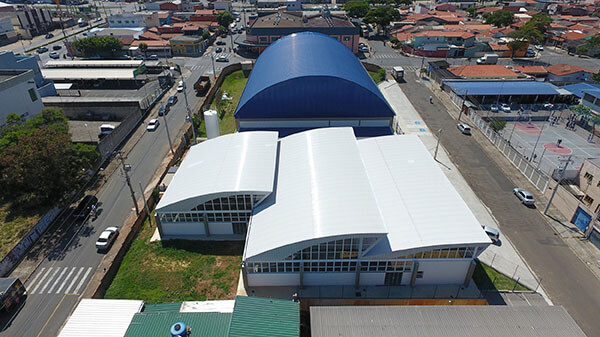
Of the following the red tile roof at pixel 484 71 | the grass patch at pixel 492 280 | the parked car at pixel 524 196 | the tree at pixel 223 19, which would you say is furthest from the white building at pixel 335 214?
the tree at pixel 223 19

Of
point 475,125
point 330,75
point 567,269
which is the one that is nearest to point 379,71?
point 475,125

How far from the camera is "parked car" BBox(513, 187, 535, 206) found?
4100 cm

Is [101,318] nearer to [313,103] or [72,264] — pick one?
[72,264]

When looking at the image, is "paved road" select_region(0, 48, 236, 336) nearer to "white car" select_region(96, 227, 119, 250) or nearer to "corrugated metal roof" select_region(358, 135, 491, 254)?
"white car" select_region(96, 227, 119, 250)

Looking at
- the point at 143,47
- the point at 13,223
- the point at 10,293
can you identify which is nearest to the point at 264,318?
the point at 10,293

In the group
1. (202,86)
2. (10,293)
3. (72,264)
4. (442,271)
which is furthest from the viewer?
(202,86)

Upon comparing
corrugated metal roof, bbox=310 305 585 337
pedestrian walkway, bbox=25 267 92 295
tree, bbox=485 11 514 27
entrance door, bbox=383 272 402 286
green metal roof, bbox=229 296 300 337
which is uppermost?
tree, bbox=485 11 514 27

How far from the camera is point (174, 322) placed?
77.4 ft

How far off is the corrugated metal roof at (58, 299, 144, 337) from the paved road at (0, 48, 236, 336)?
5.23m

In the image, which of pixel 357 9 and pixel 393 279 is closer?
pixel 393 279

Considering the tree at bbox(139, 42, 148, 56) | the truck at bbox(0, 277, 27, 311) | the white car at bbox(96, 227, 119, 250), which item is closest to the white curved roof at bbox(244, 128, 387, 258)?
the white car at bbox(96, 227, 119, 250)

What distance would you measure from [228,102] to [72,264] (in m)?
46.8

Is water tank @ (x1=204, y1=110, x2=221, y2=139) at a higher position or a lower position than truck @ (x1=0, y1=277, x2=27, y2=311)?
higher

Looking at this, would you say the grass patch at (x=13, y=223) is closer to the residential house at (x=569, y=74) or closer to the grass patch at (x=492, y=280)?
the grass patch at (x=492, y=280)
